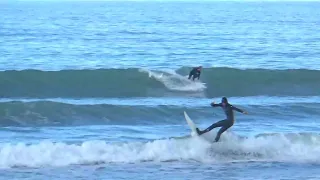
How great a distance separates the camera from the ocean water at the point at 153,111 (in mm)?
15617

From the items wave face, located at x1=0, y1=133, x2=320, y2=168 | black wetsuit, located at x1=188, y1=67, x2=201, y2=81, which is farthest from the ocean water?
black wetsuit, located at x1=188, y1=67, x2=201, y2=81

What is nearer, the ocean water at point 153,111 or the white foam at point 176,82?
the ocean water at point 153,111

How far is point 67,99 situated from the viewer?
84.0 feet

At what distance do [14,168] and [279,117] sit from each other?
9.52 metres

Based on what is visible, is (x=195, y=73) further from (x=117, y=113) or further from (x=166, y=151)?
(x=166, y=151)

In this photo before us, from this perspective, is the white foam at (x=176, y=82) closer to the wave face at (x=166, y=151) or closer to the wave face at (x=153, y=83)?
the wave face at (x=153, y=83)

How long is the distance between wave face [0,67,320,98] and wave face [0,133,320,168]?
31.2 feet

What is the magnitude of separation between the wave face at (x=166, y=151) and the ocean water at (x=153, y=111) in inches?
1.0

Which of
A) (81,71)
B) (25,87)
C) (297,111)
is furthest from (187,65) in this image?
(297,111)

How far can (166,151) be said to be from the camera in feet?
54.5

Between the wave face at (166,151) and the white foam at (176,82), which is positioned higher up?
the white foam at (176,82)

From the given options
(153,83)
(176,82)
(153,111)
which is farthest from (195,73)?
(153,111)

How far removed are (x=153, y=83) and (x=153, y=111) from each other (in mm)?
6196

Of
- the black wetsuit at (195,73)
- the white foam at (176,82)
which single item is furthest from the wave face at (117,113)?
the black wetsuit at (195,73)
